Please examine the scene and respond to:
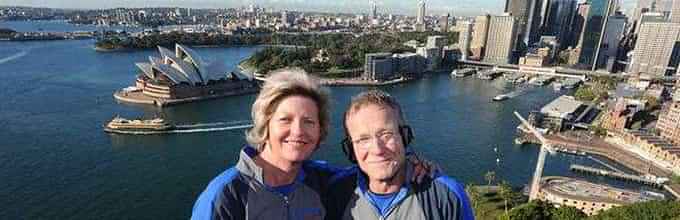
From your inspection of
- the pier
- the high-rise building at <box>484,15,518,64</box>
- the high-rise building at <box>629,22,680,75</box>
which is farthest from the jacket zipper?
the high-rise building at <box>629,22,680,75</box>

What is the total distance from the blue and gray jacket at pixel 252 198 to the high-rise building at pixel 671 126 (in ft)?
36.8

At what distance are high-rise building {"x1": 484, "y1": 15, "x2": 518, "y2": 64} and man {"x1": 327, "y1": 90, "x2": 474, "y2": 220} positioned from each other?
76.3 feet

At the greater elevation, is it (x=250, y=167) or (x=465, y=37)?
(x=250, y=167)

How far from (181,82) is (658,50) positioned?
21.2 m

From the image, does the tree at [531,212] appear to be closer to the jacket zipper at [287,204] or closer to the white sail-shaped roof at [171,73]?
the jacket zipper at [287,204]

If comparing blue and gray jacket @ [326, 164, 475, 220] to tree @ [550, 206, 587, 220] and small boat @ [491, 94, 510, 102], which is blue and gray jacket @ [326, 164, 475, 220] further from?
small boat @ [491, 94, 510, 102]

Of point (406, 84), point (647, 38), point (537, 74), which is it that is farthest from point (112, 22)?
point (647, 38)

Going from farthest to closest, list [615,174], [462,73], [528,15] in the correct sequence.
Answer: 1. [528,15]
2. [462,73]
3. [615,174]

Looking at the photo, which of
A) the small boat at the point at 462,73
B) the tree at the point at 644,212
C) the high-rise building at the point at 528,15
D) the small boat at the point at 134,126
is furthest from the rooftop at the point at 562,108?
the high-rise building at the point at 528,15

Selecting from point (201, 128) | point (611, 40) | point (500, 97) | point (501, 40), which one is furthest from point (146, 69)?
point (611, 40)

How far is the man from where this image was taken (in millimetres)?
578

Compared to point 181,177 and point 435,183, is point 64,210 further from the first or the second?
point 435,183

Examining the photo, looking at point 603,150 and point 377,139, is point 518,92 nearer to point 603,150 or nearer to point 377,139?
point 603,150

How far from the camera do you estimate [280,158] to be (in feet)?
1.92
